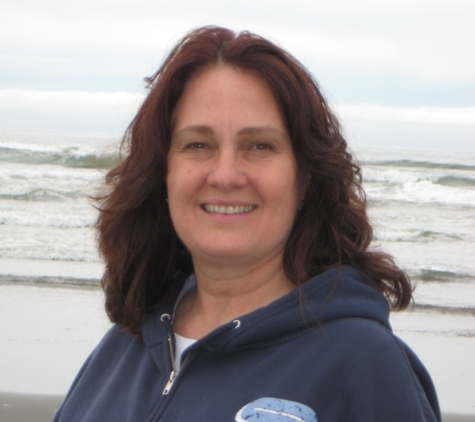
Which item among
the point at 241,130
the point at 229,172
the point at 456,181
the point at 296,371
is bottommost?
the point at 456,181

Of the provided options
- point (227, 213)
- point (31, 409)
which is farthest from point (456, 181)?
point (227, 213)

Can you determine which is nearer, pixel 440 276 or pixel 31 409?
pixel 31 409

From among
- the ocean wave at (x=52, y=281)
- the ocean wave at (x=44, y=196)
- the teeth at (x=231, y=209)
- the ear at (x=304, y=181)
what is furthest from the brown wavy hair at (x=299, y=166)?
the ocean wave at (x=44, y=196)

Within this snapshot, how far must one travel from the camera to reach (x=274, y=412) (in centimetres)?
175

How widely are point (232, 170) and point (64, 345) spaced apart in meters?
4.71

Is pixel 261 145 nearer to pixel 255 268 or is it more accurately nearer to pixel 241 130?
pixel 241 130

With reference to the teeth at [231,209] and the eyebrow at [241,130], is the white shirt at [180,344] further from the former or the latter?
the eyebrow at [241,130]

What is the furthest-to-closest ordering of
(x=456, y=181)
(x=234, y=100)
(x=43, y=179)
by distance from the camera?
(x=456, y=181)
(x=43, y=179)
(x=234, y=100)

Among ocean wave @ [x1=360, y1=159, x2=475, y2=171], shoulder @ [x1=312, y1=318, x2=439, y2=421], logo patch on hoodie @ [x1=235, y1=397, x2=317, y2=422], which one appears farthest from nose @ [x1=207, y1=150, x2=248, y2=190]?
ocean wave @ [x1=360, y1=159, x2=475, y2=171]

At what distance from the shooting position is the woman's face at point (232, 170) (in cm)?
199

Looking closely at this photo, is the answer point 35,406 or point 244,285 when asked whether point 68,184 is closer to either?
point 35,406

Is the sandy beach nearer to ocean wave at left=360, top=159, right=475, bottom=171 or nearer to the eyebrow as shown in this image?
the eyebrow

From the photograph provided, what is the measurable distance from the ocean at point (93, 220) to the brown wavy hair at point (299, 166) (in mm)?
437

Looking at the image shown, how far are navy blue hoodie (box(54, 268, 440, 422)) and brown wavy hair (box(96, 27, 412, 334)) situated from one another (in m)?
0.17
